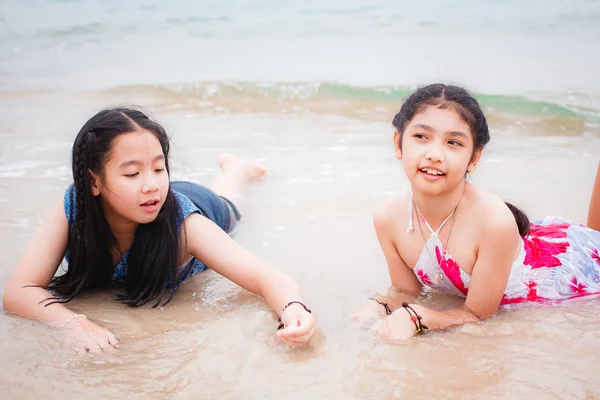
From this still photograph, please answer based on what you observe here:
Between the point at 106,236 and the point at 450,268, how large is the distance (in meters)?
1.62

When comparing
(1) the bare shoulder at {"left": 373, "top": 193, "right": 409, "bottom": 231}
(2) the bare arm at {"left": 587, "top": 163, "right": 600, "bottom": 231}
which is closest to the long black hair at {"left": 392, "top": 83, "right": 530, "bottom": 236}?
(1) the bare shoulder at {"left": 373, "top": 193, "right": 409, "bottom": 231}

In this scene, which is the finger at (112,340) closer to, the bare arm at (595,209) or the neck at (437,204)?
the neck at (437,204)

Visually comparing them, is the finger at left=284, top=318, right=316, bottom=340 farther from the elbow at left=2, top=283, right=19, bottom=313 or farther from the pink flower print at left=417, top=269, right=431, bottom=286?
the elbow at left=2, top=283, right=19, bottom=313

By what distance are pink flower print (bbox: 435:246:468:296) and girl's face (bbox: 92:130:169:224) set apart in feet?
4.21

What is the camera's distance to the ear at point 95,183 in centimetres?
298

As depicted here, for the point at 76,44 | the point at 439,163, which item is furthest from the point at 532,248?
the point at 76,44

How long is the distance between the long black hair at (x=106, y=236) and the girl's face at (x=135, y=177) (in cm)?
4

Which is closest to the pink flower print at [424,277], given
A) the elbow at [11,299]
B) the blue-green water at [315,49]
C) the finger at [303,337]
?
the finger at [303,337]

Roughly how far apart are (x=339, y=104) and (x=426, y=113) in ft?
20.2

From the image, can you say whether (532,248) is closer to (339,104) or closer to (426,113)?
(426,113)

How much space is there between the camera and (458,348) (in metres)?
2.60

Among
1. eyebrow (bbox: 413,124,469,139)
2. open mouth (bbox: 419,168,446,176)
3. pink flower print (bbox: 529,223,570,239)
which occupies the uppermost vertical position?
eyebrow (bbox: 413,124,469,139)

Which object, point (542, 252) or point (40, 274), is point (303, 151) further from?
point (40, 274)

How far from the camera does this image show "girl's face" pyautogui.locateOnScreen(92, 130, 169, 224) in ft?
9.53
